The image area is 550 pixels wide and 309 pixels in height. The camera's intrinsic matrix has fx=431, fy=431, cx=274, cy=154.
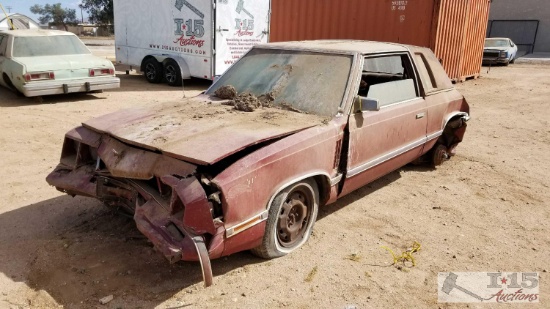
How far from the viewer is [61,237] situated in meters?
3.60

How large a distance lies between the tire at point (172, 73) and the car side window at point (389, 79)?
7860 millimetres

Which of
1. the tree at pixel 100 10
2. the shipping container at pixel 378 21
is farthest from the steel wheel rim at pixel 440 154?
the tree at pixel 100 10

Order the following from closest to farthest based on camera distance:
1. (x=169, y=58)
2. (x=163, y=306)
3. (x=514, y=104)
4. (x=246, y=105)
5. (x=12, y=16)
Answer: (x=163, y=306) < (x=246, y=105) < (x=514, y=104) < (x=169, y=58) < (x=12, y=16)

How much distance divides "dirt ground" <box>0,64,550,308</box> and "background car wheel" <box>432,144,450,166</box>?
15 cm

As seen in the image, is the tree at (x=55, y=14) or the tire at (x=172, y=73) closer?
the tire at (x=172, y=73)

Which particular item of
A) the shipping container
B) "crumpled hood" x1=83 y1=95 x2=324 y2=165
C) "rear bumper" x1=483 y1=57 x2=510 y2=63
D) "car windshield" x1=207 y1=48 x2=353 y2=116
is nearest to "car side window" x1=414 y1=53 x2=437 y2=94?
"car windshield" x1=207 y1=48 x2=353 y2=116

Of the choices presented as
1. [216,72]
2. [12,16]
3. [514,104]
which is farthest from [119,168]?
[12,16]

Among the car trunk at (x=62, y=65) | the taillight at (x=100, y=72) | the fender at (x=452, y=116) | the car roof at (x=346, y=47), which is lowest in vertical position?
the fender at (x=452, y=116)

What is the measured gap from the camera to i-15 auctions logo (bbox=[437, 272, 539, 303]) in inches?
119

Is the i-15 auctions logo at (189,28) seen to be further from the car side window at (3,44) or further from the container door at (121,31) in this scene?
the car side window at (3,44)

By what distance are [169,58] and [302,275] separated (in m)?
10.1

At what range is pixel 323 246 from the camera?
3590mm

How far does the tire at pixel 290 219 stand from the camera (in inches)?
124

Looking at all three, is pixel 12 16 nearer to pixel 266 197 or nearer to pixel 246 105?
pixel 246 105
